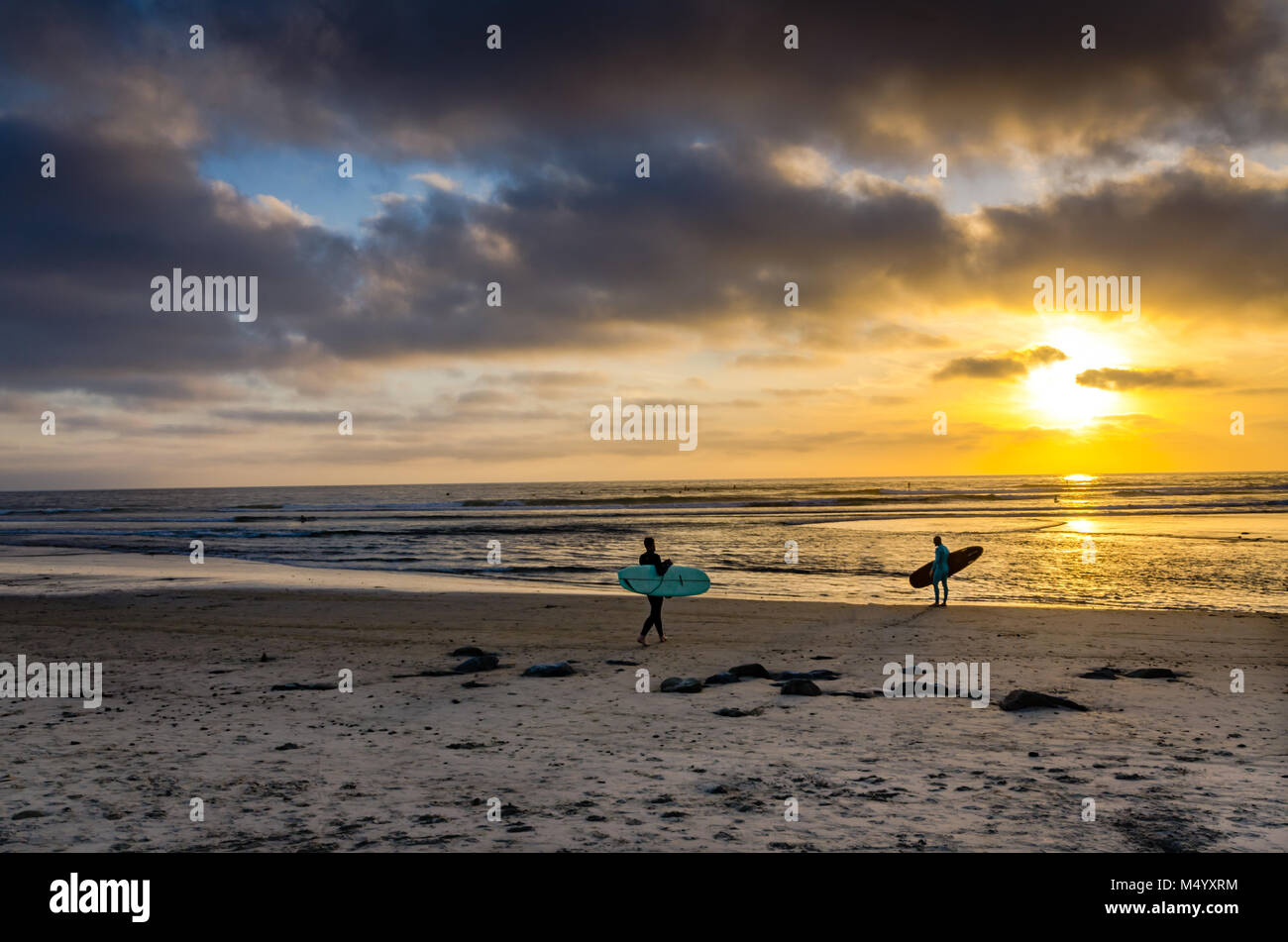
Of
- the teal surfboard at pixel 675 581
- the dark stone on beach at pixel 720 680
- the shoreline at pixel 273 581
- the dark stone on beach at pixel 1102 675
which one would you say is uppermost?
the teal surfboard at pixel 675 581

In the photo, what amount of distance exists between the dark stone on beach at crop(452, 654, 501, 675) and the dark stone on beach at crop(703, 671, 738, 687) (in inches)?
142

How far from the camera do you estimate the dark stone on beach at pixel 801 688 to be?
36.7 feet

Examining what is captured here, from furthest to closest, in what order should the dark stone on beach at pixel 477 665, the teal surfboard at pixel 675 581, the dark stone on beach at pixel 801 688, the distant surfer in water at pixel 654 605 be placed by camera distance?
1. the teal surfboard at pixel 675 581
2. the distant surfer in water at pixel 654 605
3. the dark stone on beach at pixel 477 665
4. the dark stone on beach at pixel 801 688

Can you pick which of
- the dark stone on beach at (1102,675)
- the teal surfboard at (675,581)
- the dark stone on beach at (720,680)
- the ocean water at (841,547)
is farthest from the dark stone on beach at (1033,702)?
the ocean water at (841,547)

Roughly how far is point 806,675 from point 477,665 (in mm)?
5237

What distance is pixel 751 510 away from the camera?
3007 inches

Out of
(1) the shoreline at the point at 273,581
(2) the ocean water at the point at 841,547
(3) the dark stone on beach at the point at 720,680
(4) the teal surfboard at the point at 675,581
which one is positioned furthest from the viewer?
(2) the ocean water at the point at 841,547

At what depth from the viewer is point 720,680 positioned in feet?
39.7

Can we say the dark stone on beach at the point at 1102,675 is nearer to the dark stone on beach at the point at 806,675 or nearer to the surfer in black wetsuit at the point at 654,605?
the dark stone on beach at the point at 806,675

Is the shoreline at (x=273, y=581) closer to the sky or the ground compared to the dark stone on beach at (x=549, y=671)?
closer to the sky

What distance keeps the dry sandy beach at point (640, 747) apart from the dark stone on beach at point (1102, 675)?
22cm

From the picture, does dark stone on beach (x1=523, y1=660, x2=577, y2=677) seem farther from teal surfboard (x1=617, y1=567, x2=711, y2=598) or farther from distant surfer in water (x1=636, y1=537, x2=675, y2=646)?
teal surfboard (x1=617, y1=567, x2=711, y2=598)

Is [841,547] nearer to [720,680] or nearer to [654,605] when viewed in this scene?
[654,605]
